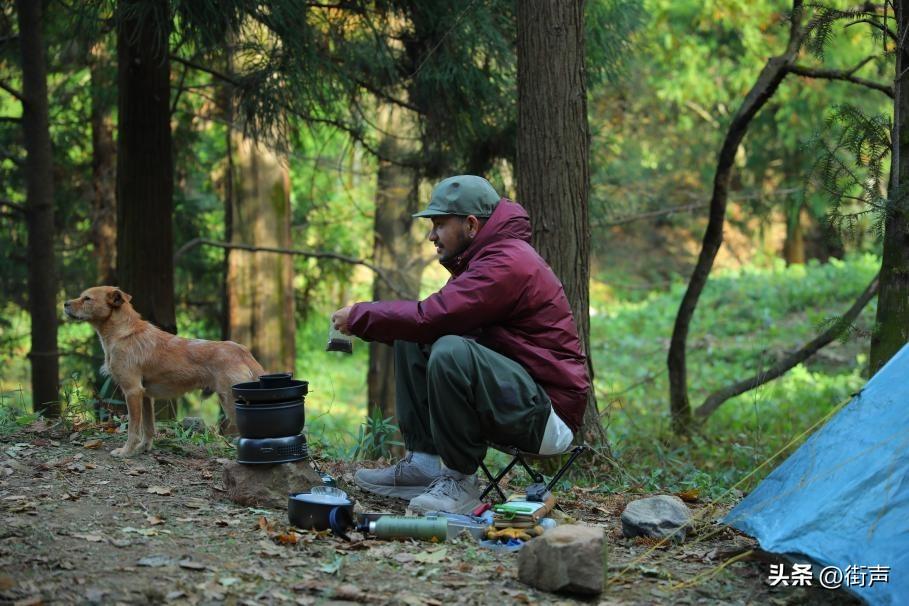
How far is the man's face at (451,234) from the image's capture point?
477cm

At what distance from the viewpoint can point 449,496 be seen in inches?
180

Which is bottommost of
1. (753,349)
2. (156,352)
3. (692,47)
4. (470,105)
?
(753,349)

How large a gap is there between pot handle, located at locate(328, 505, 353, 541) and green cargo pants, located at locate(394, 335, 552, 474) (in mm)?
617

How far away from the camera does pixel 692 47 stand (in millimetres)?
19797

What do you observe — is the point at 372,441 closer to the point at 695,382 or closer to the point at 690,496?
the point at 690,496

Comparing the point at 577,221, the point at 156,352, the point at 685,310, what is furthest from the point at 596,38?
the point at 156,352

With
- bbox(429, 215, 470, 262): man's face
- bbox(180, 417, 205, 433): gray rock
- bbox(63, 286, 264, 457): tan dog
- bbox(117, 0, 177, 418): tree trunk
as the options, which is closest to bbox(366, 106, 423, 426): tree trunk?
bbox(117, 0, 177, 418): tree trunk

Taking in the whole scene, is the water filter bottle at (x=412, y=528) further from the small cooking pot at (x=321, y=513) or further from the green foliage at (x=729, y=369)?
the green foliage at (x=729, y=369)

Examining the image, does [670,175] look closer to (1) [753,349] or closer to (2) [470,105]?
(1) [753,349]

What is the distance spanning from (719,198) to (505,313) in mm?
4189

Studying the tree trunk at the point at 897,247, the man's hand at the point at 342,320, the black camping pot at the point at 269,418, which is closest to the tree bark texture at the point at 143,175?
the black camping pot at the point at 269,418

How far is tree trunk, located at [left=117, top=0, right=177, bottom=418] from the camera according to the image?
311 inches

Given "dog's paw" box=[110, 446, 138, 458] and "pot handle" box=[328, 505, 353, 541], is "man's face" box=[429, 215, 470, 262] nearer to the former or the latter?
"pot handle" box=[328, 505, 353, 541]

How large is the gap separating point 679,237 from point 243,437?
2628cm
